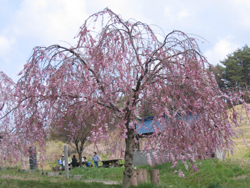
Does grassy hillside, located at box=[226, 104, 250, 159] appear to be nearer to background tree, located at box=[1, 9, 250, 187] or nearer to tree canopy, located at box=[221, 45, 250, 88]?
background tree, located at box=[1, 9, 250, 187]

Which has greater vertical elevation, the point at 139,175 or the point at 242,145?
the point at 242,145

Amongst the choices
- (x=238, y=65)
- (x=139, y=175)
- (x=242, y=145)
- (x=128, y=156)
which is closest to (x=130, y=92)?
(x=128, y=156)

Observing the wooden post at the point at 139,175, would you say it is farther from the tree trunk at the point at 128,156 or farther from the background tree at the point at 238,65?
the background tree at the point at 238,65

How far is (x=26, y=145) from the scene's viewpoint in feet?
29.3

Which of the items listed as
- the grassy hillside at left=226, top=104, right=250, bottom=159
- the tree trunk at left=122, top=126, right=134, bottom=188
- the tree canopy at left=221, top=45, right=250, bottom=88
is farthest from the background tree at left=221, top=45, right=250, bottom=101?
the tree trunk at left=122, top=126, right=134, bottom=188

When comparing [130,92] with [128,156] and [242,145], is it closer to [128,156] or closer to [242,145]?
[128,156]

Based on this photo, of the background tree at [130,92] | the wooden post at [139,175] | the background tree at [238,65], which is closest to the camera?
the background tree at [130,92]

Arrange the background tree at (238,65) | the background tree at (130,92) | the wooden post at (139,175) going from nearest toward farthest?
1. the background tree at (130,92)
2. the wooden post at (139,175)
3. the background tree at (238,65)

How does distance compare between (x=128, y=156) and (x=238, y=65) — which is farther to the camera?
(x=238, y=65)

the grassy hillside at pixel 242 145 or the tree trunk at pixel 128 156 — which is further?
the tree trunk at pixel 128 156

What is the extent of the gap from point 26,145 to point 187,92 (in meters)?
5.98

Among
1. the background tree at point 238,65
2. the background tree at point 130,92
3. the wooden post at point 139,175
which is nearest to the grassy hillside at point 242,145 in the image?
the background tree at point 130,92

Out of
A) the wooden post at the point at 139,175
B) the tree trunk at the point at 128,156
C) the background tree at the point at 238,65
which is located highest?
the background tree at the point at 238,65

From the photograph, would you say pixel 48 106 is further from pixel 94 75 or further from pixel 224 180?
pixel 224 180
